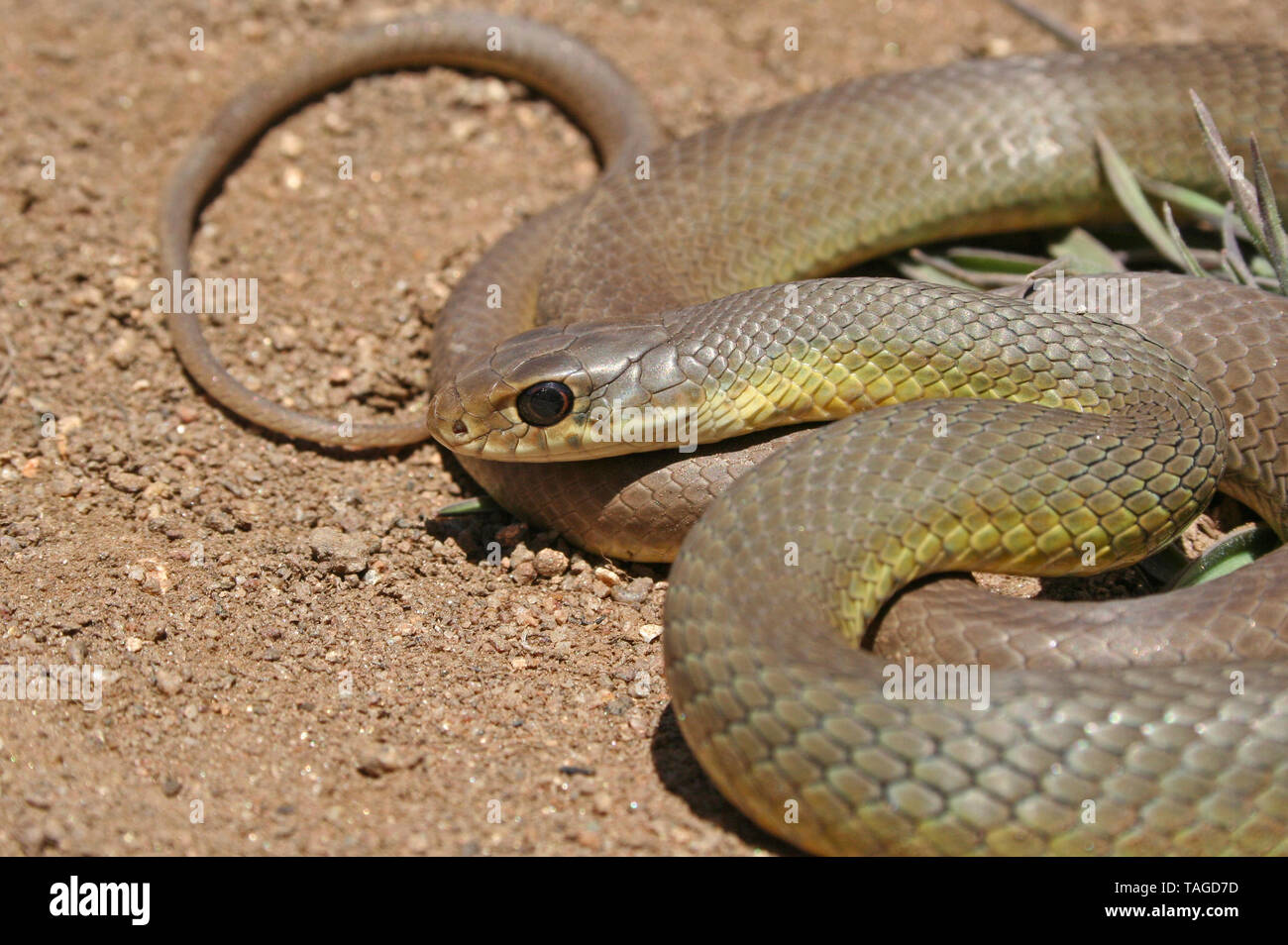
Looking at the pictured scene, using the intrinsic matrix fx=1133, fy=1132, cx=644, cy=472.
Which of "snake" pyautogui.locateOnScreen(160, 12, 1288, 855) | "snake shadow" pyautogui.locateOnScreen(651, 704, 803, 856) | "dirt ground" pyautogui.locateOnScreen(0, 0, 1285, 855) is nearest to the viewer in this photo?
"snake" pyautogui.locateOnScreen(160, 12, 1288, 855)

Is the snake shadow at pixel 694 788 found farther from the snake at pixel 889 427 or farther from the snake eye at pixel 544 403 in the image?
the snake eye at pixel 544 403

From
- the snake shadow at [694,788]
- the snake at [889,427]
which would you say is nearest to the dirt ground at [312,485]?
the snake shadow at [694,788]

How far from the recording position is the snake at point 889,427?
12.1 ft

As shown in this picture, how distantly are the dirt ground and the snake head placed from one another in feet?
2.04

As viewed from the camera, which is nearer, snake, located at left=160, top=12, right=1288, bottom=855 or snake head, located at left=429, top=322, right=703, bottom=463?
snake, located at left=160, top=12, right=1288, bottom=855

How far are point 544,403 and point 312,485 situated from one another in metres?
1.58

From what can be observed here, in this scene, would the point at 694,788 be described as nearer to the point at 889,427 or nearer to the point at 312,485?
the point at 889,427

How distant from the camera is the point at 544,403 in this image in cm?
527

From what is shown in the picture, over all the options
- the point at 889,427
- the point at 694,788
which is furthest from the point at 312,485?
the point at 889,427

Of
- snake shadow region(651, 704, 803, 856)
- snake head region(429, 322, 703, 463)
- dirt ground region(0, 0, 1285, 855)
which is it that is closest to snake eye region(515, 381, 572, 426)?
snake head region(429, 322, 703, 463)

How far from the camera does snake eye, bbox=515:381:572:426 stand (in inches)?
207

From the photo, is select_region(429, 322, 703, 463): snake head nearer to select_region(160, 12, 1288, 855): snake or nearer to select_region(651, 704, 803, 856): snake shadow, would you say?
select_region(160, 12, 1288, 855): snake
